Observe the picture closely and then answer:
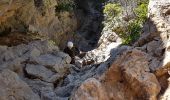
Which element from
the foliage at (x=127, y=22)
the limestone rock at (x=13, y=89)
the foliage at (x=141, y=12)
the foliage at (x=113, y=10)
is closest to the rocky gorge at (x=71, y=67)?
the limestone rock at (x=13, y=89)

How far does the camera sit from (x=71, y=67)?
15633mm

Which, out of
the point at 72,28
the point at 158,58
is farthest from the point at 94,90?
the point at 72,28

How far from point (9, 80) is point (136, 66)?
12.9ft

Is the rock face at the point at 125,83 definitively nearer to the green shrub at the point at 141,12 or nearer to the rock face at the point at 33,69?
the rock face at the point at 33,69

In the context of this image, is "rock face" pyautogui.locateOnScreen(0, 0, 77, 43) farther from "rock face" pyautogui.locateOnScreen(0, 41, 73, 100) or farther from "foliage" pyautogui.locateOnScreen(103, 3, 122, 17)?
"foliage" pyautogui.locateOnScreen(103, 3, 122, 17)

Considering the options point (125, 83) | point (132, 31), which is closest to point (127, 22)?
point (132, 31)

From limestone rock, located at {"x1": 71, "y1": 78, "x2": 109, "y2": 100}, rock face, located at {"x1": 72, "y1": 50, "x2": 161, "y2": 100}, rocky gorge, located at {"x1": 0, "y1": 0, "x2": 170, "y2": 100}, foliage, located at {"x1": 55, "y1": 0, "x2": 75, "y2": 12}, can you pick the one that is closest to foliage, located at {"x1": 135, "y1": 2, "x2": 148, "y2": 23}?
rocky gorge, located at {"x1": 0, "y1": 0, "x2": 170, "y2": 100}

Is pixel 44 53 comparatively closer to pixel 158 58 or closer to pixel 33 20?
pixel 33 20

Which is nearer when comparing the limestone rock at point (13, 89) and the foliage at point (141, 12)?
the limestone rock at point (13, 89)

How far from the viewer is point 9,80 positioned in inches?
428

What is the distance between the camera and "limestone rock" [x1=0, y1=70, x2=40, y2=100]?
10.5 m

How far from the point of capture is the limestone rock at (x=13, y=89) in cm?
1054

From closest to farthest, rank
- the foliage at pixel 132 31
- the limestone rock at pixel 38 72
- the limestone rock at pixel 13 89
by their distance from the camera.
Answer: the limestone rock at pixel 13 89, the limestone rock at pixel 38 72, the foliage at pixel 132 31

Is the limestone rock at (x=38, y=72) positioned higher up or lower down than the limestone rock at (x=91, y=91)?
lower down
